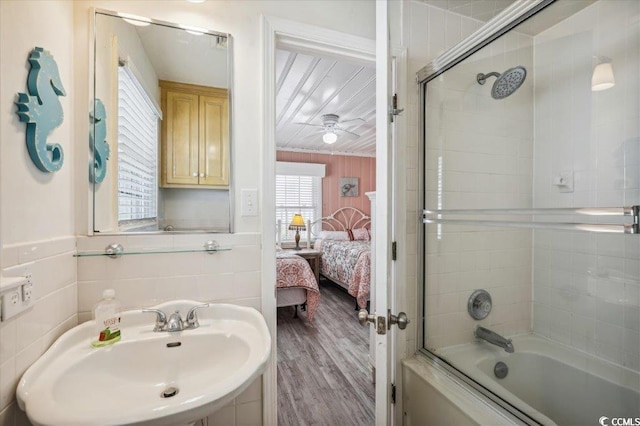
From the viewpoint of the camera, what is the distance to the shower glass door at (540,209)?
1384 millimetres

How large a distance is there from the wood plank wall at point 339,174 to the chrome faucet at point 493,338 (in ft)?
12.9

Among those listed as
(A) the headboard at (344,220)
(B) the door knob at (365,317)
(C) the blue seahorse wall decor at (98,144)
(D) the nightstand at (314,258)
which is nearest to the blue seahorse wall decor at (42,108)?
(C) the blue seahorse wall decor at (98,144)

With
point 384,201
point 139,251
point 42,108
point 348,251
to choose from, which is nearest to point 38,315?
point 139,251

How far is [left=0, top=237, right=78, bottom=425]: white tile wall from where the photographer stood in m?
0.74

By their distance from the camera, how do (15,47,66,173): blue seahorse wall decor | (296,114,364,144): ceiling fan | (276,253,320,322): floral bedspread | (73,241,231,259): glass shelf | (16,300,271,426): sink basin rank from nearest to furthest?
(16,300,271,426): sink basin
(15,47,66,173): blue seahorse wall decor
(73,241,231,259): glass shelf
(276,253,320,322): floral bedspread
(296,114,364,144): ceiling fan

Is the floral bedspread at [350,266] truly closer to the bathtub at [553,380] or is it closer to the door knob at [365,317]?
the bathtub at [553,380]

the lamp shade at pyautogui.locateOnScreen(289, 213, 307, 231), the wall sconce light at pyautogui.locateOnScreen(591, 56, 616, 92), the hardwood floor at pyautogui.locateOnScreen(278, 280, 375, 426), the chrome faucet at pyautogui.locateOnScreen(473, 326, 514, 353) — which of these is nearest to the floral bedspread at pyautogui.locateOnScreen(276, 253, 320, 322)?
the hardwood floor at pyautogui.locateOnScreen(278, 280, 375, 426)

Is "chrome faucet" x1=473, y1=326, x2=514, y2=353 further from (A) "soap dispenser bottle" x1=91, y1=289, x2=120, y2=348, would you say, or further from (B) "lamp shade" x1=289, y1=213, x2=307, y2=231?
(B) "lamp shade" x1=289, y1=213, x2=307, y2=231

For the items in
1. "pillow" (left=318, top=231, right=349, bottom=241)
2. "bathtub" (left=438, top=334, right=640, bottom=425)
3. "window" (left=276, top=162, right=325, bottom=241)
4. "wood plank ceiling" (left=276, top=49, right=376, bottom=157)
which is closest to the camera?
"bathtub" (left=438, top=334, right=640, bottom=425)

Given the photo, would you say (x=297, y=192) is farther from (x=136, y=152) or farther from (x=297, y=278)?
(x=136, y=152)

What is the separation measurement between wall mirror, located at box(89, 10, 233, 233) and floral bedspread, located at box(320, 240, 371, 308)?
2352mm

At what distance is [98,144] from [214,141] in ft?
1.44

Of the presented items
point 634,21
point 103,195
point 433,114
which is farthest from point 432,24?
point 103,195

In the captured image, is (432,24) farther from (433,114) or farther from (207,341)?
(207,341)
